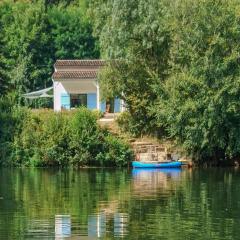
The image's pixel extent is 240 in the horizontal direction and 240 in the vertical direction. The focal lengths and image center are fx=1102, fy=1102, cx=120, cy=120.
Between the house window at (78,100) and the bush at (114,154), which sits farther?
the house window at (78,100)

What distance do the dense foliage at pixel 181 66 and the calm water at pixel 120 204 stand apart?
262cm

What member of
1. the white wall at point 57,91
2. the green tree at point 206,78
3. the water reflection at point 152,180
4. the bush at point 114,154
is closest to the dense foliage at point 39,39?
the white wall at point 57,91

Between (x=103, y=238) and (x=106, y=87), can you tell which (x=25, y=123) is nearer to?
(x=106, y=87)

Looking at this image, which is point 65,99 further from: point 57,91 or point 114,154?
point 114,154

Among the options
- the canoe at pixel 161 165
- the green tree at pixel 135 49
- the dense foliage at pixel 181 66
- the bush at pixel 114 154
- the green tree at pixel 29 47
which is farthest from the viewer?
the green tree at pixel 29 47

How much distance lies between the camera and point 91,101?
70562mm

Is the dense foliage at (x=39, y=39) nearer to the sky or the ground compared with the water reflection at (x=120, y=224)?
nearer to the sky

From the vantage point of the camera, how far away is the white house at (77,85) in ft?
226

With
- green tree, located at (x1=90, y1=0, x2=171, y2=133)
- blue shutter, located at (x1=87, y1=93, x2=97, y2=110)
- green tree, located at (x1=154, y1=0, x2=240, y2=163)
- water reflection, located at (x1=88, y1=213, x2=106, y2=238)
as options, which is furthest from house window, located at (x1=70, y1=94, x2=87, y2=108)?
water reflection, located at (x1=88, y1=213, x2=106, y2=238)

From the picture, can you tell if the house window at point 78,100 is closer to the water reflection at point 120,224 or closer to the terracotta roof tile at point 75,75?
the terracotta roof tile at point 75,75

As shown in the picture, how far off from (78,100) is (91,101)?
2.75 ft

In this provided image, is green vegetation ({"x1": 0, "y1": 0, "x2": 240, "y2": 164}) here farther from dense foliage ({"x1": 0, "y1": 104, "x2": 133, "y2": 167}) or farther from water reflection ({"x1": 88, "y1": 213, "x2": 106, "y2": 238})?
water reflection ({"x1": 88, "y1": 213, "x2": 106, "y2": 238})

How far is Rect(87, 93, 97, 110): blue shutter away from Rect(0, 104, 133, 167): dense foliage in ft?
33.9

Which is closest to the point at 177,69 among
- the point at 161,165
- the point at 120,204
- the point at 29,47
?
the point at 161,165
